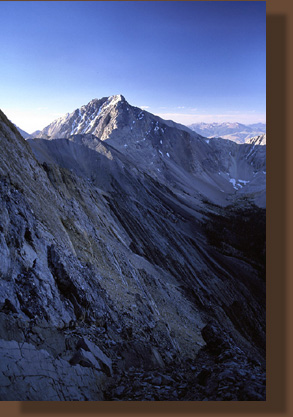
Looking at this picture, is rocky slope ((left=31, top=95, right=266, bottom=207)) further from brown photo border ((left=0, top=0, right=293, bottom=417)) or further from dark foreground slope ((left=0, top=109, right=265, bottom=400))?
brown photo border ((left=0, top=0, right=293, bottom=417))

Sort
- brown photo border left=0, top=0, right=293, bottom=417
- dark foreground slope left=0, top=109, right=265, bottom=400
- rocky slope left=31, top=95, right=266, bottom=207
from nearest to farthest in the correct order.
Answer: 1. brown photo border left=0, top=0, right=293, bottom=417
2. dark foreground slope left=0, top=109, right=265, bottom=400
3. rocky slope left=31, top=95, right=266, bottom=207

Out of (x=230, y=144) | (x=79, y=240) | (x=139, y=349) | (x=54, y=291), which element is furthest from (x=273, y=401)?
(x=230, y=144)

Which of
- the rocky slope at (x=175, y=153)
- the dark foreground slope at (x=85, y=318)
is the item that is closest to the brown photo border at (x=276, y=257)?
the dark foreground slope at (x=85, y=318)

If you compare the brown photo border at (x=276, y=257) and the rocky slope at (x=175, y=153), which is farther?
the rocky slope at (x=175, y=153)

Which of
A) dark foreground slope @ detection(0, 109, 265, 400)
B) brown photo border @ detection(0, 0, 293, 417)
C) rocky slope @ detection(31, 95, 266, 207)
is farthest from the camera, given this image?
rocky slope @ detection(31, 95, 266, 207)

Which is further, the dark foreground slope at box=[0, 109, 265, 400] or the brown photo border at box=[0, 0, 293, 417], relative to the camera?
the dark foreground slope at box=[0, 109, 265, 400]

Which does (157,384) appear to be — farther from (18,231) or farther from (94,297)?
(18,231)

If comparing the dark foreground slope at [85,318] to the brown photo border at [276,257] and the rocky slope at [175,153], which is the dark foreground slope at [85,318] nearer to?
the brown photo border at [276,257]

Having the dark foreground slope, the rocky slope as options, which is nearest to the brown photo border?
the dark foreground slope

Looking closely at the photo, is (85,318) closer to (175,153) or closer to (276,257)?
(276,257)

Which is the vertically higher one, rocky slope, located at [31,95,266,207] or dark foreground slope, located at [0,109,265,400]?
rocky slope, located at [31,95,266,207]
